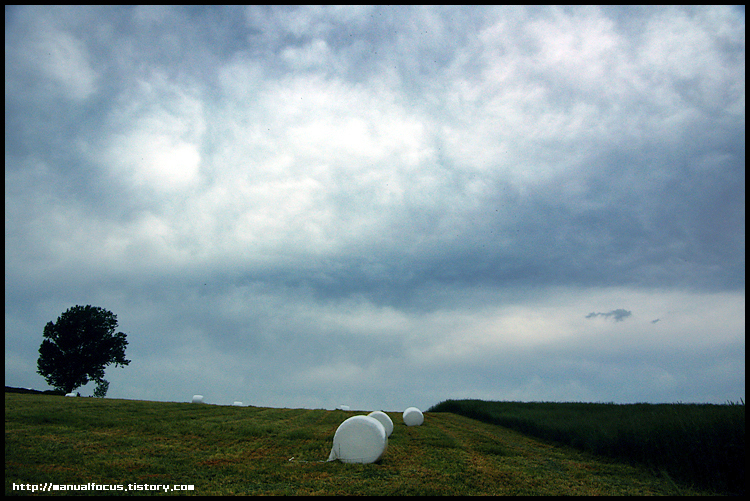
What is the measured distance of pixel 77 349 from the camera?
2328 inches

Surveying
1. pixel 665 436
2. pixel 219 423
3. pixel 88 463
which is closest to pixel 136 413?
pixel 219 423

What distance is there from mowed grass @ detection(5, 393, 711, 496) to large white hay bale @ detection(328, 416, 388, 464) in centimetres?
33

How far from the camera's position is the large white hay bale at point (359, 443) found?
624 inches

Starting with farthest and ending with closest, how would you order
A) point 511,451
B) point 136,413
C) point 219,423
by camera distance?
point 136,413 < point 219,423 < point 511,451

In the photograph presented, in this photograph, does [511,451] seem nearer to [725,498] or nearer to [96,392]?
[725,498]

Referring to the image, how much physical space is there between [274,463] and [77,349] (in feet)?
187

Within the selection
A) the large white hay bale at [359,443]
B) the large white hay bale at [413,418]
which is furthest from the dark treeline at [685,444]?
the large white hay bale at [413,418]

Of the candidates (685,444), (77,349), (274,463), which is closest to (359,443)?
(274,463)

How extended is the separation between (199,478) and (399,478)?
Answer: 19.3 ft

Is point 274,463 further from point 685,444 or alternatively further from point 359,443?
point 685,444

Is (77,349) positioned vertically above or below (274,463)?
above

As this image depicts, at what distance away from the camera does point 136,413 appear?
28078 mm

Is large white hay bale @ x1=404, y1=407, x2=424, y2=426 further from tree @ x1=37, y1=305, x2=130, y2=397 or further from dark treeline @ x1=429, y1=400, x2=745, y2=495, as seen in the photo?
tree @ x1=37, y1=305, x2=130, y2=397

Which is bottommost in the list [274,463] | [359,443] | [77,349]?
[274,463]
